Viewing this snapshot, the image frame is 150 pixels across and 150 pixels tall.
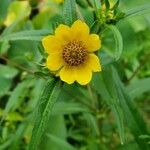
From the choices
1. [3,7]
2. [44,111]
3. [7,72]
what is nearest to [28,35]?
[44,111]

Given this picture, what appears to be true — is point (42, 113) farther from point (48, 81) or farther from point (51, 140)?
point (51, 140)

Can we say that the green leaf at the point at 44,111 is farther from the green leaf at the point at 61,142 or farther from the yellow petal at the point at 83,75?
the green leaf at the point at 61,142

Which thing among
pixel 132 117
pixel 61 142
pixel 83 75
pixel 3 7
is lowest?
pixel 61 142

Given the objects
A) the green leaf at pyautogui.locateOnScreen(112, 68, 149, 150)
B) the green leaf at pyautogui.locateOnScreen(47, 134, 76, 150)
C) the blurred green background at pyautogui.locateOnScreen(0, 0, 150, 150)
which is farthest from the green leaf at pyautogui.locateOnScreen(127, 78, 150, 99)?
the green leaf at pyautogui.locateOnScreen(47, 134, 76, 150)

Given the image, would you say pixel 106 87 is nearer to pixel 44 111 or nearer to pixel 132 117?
pixel 132 117

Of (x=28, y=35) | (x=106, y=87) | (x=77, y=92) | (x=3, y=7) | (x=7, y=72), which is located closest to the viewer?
(x=28, y=35)

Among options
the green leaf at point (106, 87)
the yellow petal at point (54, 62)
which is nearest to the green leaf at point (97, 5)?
the yellow petal at point (54, 62)
